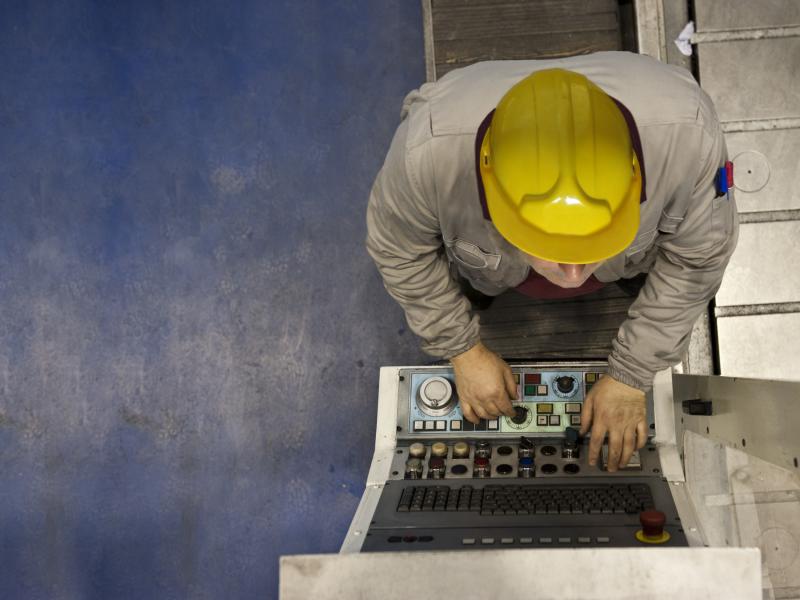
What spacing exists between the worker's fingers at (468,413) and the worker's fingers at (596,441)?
0.25 meters

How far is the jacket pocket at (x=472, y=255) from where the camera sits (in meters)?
1.54

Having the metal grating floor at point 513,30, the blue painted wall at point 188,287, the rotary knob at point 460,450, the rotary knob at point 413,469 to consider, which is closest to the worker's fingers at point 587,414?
the rotary knob at point 460,450

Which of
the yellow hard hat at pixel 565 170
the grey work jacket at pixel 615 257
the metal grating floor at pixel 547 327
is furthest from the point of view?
the metal grating floor at pixel 547 327

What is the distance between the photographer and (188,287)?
2471 millimetres

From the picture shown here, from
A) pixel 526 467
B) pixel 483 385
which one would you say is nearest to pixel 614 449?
pixel 526 467

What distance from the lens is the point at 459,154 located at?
54.0 inches

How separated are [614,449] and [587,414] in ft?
0.31

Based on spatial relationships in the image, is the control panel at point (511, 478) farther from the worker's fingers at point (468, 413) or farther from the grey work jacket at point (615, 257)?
the grey work jacket at point (615, 257)

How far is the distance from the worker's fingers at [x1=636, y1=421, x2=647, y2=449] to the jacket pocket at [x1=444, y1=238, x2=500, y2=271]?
1.35 feet

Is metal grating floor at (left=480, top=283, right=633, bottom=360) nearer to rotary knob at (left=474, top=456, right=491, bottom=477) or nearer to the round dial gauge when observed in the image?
the round dial gauge

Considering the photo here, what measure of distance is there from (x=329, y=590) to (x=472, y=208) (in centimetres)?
69

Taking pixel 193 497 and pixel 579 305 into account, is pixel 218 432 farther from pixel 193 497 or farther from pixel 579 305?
pixel 579 305

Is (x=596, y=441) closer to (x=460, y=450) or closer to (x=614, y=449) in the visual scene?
(x=614, y=449)

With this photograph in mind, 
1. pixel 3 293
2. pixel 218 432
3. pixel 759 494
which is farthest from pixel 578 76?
pixel 3 293
